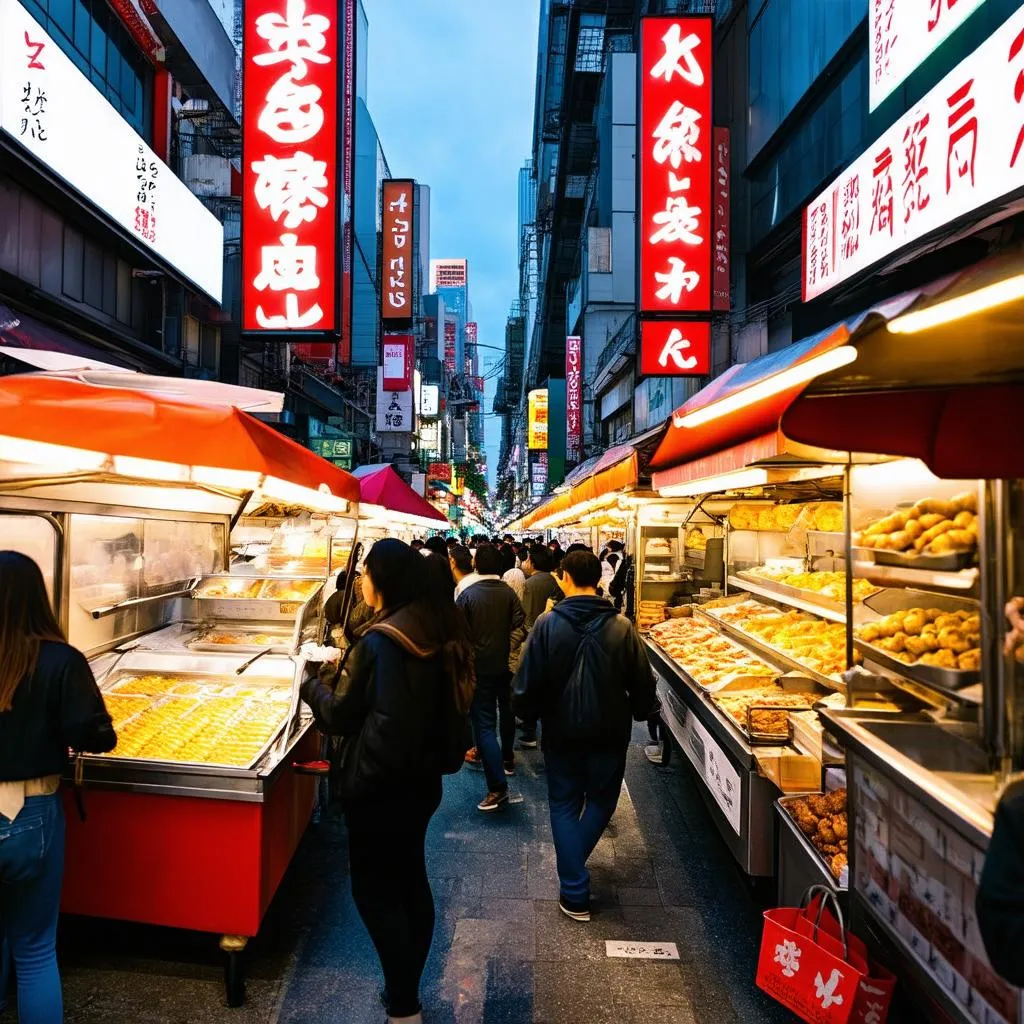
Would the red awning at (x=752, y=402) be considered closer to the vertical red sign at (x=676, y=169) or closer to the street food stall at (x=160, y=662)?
the street food stall at (x=160, y=662)

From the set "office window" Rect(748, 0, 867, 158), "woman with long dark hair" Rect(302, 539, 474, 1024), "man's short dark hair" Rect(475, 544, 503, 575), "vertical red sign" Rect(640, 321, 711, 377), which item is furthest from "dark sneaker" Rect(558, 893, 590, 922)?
"office window" Rect(748, 0, 867, 158)

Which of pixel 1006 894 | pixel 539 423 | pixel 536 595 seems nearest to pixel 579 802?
pixel 1006 894

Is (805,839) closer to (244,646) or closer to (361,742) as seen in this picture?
(361,742)

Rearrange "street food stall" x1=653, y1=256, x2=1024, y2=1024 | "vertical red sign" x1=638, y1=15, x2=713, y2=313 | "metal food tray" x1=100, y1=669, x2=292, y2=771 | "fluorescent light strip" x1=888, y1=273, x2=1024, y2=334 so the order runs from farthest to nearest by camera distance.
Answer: "vertical red sign" x1=638, y1=15, x2=713, y2=313, "metal food tray" x1=100, y1=669, x2=292, y2=771, "street food stall" x1=653, y1=256, x2=1024, y2=1024, "fluorescent light strip" x1=888, y1=273, x2=1024, y2=334

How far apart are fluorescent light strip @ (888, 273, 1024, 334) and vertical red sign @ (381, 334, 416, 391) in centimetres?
2716

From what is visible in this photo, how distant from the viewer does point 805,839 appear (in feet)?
11.3

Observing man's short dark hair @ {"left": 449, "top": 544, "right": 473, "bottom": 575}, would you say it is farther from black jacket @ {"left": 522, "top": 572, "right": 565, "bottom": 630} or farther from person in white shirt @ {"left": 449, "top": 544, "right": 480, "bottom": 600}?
black jacket @ {"left": 522, "top": 572, "right": 565, "bottom": 630}

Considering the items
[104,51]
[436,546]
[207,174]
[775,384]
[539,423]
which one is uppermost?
[104,51]

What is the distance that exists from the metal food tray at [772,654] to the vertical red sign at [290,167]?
6883mm

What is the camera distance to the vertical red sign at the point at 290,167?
9.78 metres

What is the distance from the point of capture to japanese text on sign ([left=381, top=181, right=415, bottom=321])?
Answer: 2420 centimetres

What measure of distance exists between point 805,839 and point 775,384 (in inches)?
89.5

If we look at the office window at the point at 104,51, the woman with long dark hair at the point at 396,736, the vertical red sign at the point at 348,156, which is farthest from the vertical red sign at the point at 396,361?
the woman with long dark hair at the point at 396,736

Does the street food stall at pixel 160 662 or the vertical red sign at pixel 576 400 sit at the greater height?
the vertical red sign at pixel 576 400
